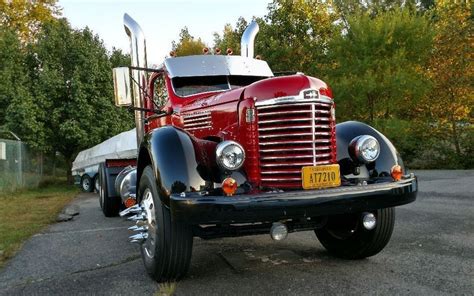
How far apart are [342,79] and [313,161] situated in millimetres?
13164

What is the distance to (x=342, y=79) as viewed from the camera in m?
16.4

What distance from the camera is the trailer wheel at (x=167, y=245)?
3777 millimetres

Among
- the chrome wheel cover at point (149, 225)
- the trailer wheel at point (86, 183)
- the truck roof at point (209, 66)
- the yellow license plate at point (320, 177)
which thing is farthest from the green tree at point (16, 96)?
the yellow license plate at point (320, 177)

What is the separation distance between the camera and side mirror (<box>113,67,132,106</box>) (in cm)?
546

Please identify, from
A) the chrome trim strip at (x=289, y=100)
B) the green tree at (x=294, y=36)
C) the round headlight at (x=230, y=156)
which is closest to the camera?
the round headlight at (x=230, y=156)

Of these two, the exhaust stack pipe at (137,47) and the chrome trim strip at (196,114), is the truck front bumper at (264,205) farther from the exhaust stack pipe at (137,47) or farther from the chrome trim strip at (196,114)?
the exhaust stack pipe at (137,47)

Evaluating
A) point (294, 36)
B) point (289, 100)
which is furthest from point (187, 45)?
point (289, 100)

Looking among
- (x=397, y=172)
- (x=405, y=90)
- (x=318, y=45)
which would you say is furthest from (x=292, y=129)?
(x=318, y=45)

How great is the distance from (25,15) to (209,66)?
2633 centimetres

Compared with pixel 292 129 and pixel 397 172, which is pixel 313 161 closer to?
pixel 292 129

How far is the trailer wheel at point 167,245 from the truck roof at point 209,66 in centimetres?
216

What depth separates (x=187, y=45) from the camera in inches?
1106

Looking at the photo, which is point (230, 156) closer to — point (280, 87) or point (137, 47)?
point (280, 87)

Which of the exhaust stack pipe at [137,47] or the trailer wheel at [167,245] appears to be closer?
the trailer wheel at [167,245]
